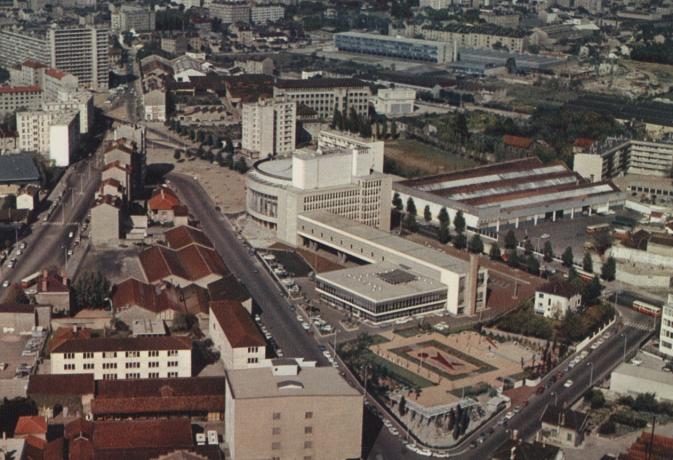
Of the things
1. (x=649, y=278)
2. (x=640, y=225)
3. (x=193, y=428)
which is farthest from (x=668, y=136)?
(x=193, y=428)

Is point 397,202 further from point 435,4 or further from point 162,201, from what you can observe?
point 435,4

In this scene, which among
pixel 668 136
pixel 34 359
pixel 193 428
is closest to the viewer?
pixel 193 428

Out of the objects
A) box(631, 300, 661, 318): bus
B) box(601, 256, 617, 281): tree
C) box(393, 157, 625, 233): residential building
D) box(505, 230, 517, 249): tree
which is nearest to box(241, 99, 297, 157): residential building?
box(393, 157, 625, 233): residential building

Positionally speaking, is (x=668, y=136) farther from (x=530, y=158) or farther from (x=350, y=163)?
(x=350, y=163)

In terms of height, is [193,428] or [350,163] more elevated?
[350,163]

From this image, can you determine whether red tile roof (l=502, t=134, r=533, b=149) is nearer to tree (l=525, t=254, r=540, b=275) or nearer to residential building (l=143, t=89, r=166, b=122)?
residential building (l=143, t=89, r=166, b=122)

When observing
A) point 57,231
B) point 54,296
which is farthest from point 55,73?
point 54,296

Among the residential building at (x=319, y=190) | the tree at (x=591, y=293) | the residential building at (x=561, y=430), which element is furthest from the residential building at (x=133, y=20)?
the residential building at (x=561, y=430)

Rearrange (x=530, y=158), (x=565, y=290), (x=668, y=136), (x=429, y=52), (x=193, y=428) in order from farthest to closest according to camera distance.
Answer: (x=429, y=52) < (x=668, y=136) < (x=530, y=158) < (x=565, y=290) < (x=193, y=428)
